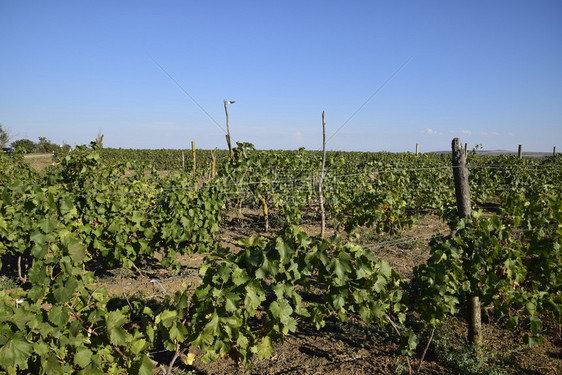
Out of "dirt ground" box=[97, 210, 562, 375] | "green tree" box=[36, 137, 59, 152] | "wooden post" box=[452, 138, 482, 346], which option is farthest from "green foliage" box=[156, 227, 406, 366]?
"green tree" box=[36, 137, 59, 152]

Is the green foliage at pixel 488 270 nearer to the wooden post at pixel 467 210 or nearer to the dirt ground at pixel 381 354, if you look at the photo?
the wooden post at pixel 467 210

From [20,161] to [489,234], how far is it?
8.81 meters

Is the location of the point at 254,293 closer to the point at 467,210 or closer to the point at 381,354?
the point at 381,354

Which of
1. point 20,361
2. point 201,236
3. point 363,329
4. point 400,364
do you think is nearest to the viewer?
point 20,361

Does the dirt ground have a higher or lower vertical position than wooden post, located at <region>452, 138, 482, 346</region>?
lower

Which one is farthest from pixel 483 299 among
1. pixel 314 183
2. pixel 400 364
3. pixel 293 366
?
pixel 314 183

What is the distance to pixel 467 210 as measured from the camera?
304 centimetres

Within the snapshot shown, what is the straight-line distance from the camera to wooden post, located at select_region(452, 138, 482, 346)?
9.89ft

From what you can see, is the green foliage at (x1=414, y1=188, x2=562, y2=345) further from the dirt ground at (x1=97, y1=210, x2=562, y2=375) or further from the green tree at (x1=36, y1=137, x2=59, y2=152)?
the green tree at (x1=36, y1=137, x2=59, y2=152)

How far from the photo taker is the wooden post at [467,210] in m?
3.02

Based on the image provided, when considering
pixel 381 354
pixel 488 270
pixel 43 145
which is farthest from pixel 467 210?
pixel 43 145

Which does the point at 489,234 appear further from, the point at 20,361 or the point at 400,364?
the point at 20,361

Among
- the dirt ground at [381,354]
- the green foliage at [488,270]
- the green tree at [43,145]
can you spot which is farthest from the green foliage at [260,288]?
the green tree at [43,145]

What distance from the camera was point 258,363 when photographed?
3004 mm
